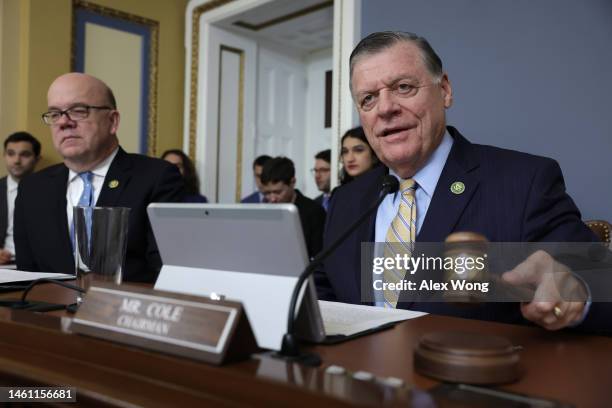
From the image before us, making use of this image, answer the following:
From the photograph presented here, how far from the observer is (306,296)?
0.68 metres

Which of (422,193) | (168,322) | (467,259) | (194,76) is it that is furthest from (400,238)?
(194,76)

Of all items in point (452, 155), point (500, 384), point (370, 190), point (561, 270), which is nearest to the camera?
point (500, 384)

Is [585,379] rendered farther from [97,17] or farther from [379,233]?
[97,17]

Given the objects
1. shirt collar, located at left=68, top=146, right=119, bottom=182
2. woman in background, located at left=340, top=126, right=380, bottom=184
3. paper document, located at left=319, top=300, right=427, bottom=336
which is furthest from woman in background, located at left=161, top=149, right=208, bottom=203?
paper document, located at left=319, top=300, right=427, bottom=336

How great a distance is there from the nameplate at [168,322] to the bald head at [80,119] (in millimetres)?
1306

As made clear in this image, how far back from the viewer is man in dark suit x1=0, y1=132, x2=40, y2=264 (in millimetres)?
3844

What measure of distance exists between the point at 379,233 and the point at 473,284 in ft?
2.21

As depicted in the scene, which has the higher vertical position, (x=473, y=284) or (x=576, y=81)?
(x=576, y=81)

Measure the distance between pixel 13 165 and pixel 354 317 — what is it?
12.0ft

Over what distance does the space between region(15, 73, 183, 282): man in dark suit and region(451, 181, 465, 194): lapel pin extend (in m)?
0.96

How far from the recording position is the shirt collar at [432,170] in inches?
51.7

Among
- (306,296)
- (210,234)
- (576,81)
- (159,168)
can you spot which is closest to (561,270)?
(306,296)

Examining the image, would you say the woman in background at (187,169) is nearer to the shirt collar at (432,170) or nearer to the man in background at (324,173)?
the man in background at (324,173)

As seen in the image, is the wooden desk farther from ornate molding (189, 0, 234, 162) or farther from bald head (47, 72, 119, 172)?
ornate molding (189, 0, 234, 162)
